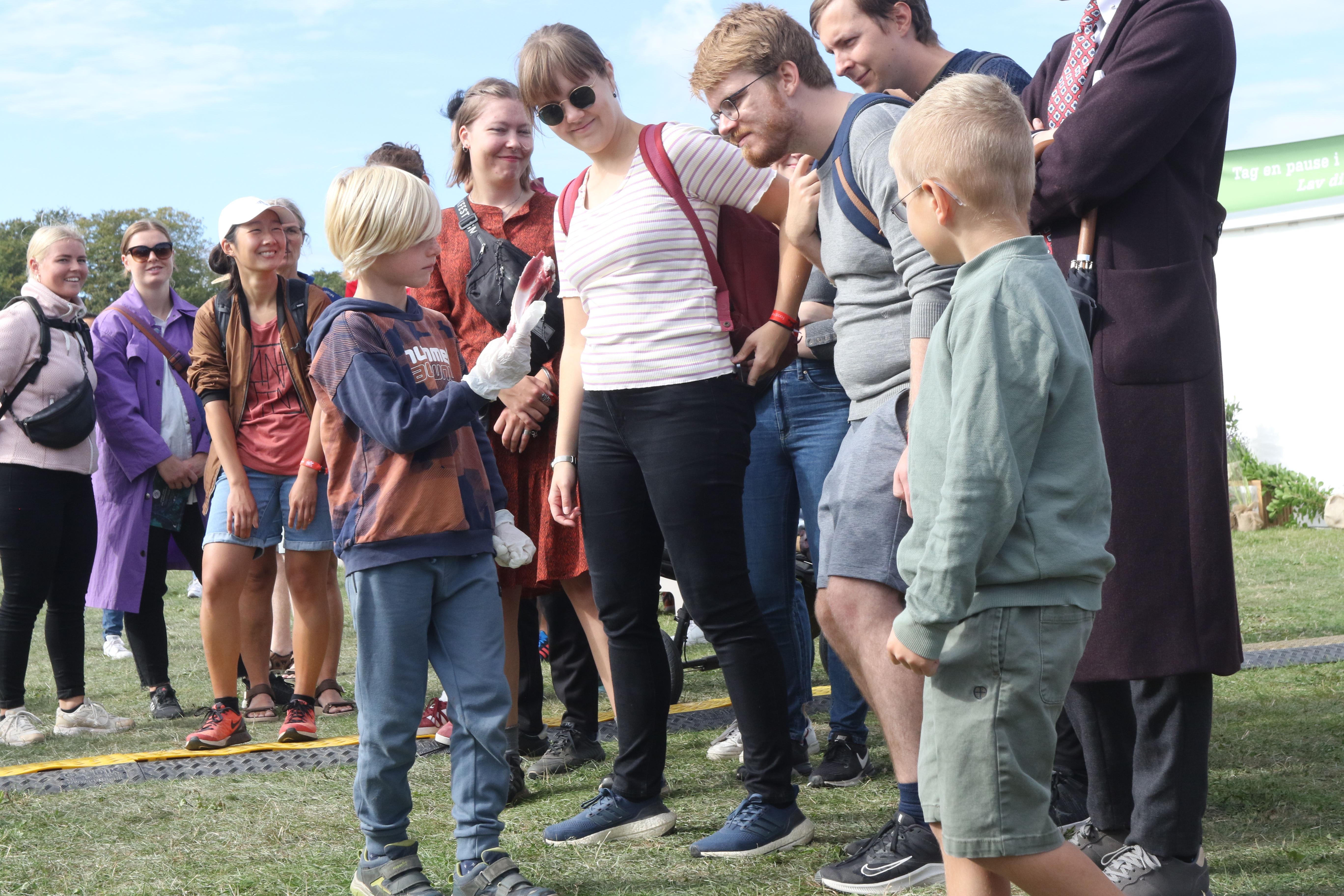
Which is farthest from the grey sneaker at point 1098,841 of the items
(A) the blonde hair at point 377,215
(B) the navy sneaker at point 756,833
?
(A) the blonde hair at point 377,215

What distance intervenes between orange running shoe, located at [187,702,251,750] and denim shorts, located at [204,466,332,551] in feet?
2.22

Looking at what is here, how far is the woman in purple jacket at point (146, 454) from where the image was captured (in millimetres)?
5828

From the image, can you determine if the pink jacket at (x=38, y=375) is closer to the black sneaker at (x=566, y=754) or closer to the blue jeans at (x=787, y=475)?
the black sneaker at (x=566, y=754)

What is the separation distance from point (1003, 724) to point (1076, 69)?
1.67 m

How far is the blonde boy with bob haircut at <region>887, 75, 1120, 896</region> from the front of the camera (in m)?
1.86

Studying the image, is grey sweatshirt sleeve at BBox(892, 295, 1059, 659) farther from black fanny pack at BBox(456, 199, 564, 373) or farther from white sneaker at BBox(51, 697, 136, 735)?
white sneaker at BBox(51, 697, 136, 735)

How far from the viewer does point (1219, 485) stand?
8.41ft

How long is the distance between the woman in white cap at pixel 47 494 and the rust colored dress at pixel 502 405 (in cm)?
217

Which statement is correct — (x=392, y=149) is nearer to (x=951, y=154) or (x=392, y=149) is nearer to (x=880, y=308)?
(x=880, y=308)

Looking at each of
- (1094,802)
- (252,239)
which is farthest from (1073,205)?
(252,239)

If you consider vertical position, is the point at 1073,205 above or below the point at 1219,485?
above

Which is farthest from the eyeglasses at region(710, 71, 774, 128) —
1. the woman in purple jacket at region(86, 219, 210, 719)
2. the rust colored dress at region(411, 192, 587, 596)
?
the woman in purple jacket at region(86, 219, 210, 719)

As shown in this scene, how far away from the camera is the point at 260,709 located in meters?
5.49

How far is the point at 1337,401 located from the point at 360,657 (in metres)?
15.9
